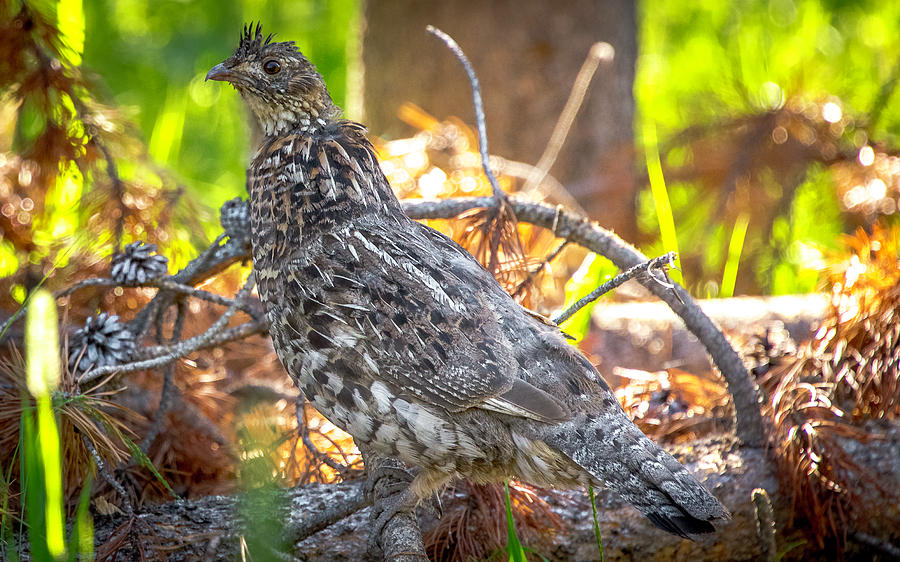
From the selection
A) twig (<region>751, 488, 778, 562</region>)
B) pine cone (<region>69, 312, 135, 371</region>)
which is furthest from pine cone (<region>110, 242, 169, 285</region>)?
twig (<region>751, 488, 778, 562</region>)

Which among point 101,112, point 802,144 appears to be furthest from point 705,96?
point 101,112

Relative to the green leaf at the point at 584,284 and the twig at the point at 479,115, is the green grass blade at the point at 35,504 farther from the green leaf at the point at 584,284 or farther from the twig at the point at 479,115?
the green leaf at the point at 584,284

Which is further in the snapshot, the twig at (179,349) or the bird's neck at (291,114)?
the bird's neck at (291,114)

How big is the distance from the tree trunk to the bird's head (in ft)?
9.33

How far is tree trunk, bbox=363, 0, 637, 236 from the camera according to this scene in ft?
17.7

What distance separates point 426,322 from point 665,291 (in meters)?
1.02

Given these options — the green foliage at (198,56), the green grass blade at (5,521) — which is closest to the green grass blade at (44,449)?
the green grass blade at (5,521)

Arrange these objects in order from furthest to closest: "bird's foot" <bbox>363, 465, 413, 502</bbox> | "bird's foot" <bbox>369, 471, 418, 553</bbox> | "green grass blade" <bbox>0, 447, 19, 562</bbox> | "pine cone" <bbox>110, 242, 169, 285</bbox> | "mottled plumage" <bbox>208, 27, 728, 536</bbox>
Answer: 1. "pine cone" <bbox>110, 242, 169, 285</bbox>
2. "bird's foot" <bbox>363, 465, 413, 502</bbox>
3. "bird's foot" <bbox>369, 471, 418, 553</bbox>
4. "mottled plumage" <bbox>208, 27, 728, 536</bbox>
5. "green grass blade" <bbox>0, 447, 19, 562</bbox>

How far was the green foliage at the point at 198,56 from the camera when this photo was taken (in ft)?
24.7

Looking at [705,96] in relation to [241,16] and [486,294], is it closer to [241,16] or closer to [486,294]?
[486,294]

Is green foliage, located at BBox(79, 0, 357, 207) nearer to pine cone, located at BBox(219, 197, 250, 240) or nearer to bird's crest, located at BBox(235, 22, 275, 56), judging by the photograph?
pine cone, located at BBox(219, 197, 250, 240)

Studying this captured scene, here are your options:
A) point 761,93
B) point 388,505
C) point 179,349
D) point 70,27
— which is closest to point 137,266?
point 179,349

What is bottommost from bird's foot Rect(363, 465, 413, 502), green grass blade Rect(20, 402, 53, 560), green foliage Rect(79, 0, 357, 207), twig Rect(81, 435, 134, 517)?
green grass blade Rect(20, 402, 53, 560)

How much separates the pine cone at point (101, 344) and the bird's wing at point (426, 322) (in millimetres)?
761
